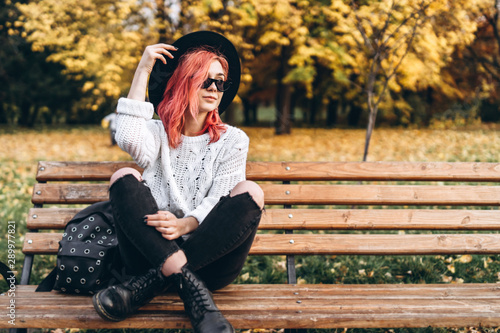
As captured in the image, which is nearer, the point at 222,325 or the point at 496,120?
the point at 222,325

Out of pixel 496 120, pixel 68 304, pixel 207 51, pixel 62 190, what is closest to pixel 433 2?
pixel 207 51

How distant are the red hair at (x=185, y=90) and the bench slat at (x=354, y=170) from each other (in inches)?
20.5

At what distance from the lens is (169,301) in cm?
219

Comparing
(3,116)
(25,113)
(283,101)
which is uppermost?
(283,101)

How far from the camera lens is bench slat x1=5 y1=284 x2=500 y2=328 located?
1.99 m

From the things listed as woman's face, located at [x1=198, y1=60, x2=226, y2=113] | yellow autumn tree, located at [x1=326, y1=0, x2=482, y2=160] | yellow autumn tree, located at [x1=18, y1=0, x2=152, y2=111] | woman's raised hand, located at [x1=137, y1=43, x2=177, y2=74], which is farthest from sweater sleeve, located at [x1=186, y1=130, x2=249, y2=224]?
yellow autumn tree, located at [x1=18, y1=0, x2=152, y2=111]

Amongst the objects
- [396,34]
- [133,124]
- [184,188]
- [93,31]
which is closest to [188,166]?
[184,188]

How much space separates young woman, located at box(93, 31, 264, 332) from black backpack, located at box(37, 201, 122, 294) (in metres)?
0.14

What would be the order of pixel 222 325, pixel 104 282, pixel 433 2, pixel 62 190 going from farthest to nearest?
pixel 433 2
pixel 62 190
pixel 104 282
pixel 222 325

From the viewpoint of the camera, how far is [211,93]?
98.3 inches

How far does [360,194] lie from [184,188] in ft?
3.76

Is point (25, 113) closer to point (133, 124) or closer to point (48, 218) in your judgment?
point (48, 218)

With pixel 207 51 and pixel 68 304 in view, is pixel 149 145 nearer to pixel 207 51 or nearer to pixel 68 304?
pixel 207 51

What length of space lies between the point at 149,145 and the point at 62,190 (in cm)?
78
